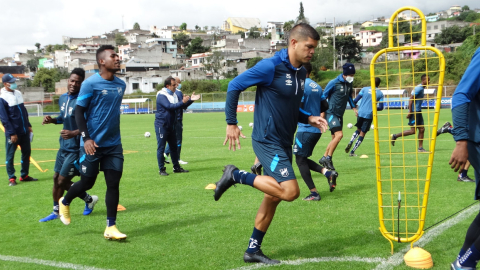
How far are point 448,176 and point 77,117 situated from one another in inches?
289

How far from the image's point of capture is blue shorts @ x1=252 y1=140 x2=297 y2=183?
457 cm

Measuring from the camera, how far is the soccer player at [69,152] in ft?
22.2

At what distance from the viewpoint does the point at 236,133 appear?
4.65 meters

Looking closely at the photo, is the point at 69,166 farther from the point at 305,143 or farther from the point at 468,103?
the point at 468,103

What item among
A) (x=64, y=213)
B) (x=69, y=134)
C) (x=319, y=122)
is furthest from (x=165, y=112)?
(x=319, y=122)

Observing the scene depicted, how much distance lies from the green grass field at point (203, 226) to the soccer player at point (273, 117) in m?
0.72

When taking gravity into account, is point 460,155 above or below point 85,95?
below

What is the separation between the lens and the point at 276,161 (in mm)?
4617

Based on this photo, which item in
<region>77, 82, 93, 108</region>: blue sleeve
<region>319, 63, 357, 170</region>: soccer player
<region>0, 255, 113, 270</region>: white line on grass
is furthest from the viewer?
<region>319, 63, 357, 170</region>: soccer player

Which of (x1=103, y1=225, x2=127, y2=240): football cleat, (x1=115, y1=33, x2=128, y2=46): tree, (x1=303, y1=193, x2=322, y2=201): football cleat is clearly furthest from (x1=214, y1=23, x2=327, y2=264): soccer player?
(x1=115, y1=33, x2=128, y2=46): tree

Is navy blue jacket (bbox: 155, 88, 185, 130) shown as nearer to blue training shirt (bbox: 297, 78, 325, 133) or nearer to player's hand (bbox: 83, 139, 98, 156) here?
blue training shirt (bbox: 297, 78, 325, 133)

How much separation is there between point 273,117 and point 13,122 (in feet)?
26.0

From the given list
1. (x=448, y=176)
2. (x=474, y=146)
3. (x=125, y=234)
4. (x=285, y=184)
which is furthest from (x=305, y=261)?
(x=448, y=176)

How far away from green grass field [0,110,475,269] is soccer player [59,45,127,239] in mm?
625
